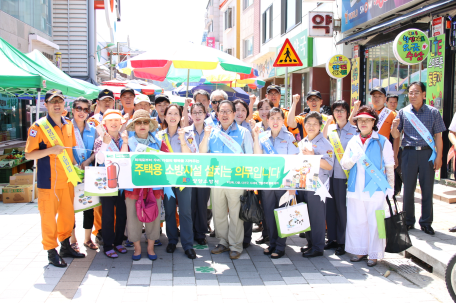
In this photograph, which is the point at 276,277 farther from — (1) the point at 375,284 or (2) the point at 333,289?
(1) the point at 375,284

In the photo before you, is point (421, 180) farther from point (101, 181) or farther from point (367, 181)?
point (101, 181)

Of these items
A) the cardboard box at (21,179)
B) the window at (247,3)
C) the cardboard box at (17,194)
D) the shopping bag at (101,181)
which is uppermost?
the window at (247,3)

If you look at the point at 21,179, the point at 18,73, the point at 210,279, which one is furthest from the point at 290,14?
the point at 210,279

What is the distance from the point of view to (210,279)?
4215mm

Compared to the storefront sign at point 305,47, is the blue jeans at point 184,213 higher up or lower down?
lower down

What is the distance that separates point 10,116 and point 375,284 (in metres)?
14.3

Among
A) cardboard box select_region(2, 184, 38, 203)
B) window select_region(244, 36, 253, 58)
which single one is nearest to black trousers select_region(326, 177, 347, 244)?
cardboard box select_region(2, 184, 38, 203)

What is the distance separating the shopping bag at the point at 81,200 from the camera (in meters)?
4.69

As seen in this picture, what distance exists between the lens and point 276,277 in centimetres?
430

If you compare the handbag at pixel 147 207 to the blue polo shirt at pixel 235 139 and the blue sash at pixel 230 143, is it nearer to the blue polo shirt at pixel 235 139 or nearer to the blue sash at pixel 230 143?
the blue polo shirt at pixel 235 139

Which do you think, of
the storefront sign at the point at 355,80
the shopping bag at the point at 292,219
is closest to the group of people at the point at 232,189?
the shopping bag at the point at 292,219

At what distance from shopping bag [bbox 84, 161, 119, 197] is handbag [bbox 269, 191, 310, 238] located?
1933 mm

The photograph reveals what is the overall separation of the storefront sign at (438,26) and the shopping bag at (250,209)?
5.37 m

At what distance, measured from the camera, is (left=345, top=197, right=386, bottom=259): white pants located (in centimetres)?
456
